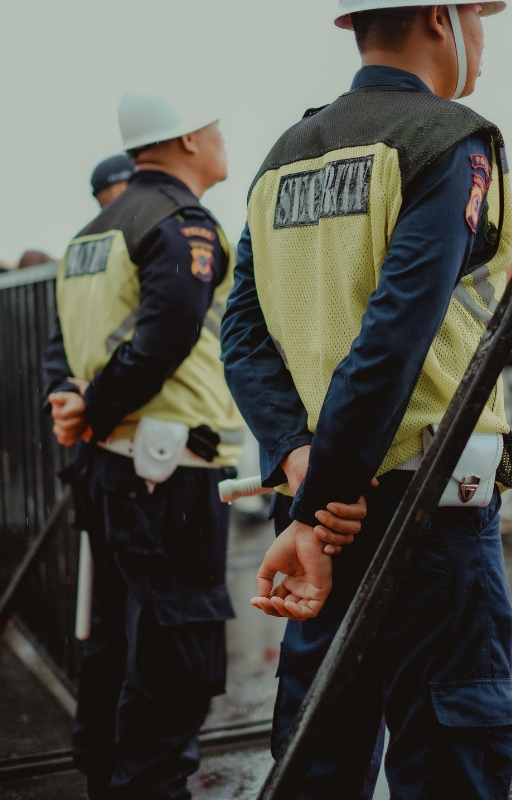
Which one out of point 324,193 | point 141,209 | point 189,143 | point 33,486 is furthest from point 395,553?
point 33,486

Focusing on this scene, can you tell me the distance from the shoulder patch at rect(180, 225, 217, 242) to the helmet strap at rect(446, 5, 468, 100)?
1.22 meters

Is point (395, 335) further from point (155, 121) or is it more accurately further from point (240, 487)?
point (155, 121)

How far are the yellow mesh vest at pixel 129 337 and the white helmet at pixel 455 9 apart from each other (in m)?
1.30

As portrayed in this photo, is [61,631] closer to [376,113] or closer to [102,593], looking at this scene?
[102,593]

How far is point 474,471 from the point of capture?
5.27ft

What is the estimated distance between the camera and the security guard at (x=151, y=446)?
9.17 feet

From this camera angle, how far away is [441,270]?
1516mm

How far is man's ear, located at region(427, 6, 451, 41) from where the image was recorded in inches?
65.9

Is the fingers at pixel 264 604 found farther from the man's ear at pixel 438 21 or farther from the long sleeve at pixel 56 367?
the long sleeve at pixel 56 367

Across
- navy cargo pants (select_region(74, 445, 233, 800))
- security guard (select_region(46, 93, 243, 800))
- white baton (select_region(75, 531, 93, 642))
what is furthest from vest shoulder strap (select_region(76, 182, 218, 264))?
white baton (select_region(75, 531, 93, 642))

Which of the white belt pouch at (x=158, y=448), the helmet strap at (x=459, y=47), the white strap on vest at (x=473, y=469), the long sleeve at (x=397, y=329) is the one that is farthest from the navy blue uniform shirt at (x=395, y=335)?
the white belt pouch at (x=158, y=448)

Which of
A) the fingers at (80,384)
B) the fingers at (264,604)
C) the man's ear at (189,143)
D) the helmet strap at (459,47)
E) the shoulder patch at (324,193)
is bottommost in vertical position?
the fingers at (80,384)

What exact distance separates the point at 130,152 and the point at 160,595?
1488 millimetres

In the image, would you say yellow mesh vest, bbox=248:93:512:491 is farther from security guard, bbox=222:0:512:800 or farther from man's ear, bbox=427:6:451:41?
man's ear, bbox=427:6:451:41
